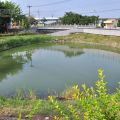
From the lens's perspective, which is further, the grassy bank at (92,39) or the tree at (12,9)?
the tree at (12,9)

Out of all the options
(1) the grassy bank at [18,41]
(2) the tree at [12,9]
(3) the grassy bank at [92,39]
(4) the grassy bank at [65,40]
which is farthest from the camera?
(2) the tree at [12,9]

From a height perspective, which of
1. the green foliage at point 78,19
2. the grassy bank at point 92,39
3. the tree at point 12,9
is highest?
the tree at point 12,9

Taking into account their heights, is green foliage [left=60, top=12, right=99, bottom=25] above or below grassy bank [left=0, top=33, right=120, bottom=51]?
above

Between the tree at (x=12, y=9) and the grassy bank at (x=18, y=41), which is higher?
the tree at (x=12, y=9)

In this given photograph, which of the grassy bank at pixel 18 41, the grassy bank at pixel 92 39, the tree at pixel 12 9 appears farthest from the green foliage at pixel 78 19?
the grassy bank at pixel 18 41

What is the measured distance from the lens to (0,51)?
134ft

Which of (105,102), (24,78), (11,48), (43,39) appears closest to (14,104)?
(105,102)

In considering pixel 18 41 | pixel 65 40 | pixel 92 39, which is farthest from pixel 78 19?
pixel 18 41

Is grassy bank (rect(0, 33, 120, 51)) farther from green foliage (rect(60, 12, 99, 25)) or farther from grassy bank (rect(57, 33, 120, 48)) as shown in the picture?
green foliage (rect(60, 12, 99, 25))

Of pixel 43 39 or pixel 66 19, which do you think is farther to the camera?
pixel 66 19

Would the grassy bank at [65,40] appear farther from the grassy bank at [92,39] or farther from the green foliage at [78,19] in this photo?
the green foliage at [78,19]

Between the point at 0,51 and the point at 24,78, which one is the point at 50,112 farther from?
the point at 0,51

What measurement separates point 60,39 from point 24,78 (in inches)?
1579

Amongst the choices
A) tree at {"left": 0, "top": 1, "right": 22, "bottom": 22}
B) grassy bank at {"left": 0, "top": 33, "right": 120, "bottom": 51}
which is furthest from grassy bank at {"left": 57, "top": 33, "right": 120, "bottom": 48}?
tree at {"left": 0, "top": 1, "right": 22, "bottom": 22}
